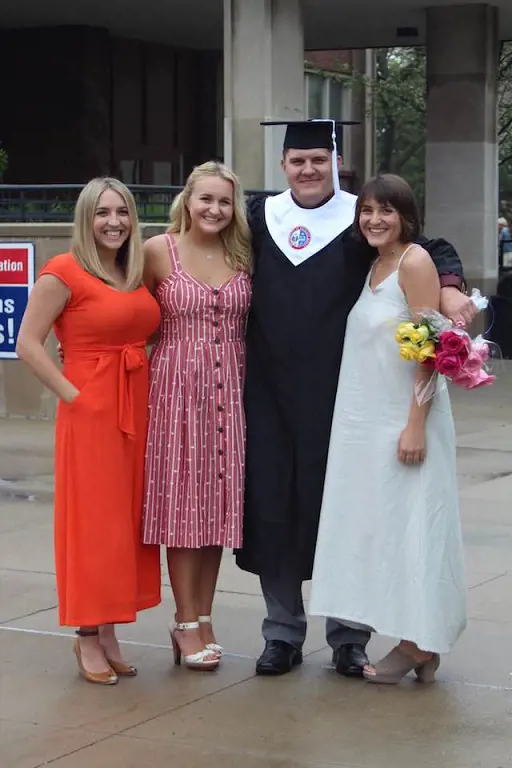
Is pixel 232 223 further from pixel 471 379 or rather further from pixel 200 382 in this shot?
pixel 471 379

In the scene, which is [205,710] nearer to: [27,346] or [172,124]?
[27,346]

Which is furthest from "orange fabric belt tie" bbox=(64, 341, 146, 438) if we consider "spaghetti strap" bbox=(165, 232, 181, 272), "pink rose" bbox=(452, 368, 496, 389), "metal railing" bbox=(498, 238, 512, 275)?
"metal railing" bbox=(498, 238, 512, 275)

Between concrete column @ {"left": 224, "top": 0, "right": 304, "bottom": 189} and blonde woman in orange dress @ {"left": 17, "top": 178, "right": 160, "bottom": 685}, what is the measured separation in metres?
10.6

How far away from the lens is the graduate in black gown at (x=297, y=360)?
5289 mm

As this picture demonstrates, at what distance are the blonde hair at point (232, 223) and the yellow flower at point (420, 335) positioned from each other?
32.9 inches

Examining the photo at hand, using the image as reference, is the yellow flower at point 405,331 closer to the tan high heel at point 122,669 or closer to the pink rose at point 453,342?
the pink rose at point 453,342

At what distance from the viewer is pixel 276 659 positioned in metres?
5.39

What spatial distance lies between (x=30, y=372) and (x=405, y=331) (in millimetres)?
7931

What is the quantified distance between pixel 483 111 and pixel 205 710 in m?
15.6

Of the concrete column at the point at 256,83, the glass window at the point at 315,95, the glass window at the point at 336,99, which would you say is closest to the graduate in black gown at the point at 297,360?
the concrete column at the point at 256,83

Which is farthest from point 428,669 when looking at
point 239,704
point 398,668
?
point 239,704

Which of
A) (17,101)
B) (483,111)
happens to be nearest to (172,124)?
(17,101)

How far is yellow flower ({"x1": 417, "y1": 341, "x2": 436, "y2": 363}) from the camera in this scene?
488cm

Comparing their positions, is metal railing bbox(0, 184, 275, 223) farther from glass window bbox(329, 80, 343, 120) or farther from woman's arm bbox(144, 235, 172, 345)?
glass window bbox(329, 80, 343, 120)
